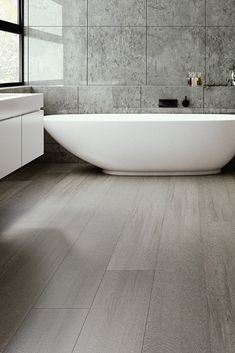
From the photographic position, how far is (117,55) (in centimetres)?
Result: 699

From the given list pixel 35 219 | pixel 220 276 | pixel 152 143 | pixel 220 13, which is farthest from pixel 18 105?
pixel 220 13

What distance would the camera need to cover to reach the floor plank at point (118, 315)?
2.24 meters

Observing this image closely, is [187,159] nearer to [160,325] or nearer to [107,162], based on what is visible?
[107,162]

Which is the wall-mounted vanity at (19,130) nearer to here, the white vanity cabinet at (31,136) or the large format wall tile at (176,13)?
the white vanity cabinet at (31,136)

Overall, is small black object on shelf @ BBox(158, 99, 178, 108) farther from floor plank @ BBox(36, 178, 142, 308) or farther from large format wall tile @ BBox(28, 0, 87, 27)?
floor plank @ BBox(36, 178, 142, 308)

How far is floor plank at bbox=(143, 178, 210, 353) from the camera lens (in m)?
2.28

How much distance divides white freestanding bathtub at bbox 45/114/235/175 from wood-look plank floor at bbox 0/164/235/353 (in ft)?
1.60

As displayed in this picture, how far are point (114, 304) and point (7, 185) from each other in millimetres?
3065

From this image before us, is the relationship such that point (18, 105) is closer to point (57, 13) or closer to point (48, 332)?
point (48, 332)

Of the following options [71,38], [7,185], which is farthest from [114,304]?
[71,38]

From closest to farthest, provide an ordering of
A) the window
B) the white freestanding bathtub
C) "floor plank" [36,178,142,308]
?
1. "floor plank" [36,178,142,308]
2. the white freestanding bathtub
3. the window

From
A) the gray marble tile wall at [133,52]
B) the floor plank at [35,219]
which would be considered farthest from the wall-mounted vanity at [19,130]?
the gray marble tile wall at [133,52]

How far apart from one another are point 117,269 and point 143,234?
0.74 m

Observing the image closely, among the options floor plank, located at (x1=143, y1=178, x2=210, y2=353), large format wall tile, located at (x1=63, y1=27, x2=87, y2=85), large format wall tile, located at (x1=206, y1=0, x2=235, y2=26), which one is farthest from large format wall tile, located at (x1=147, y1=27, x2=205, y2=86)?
floor plank, located at (x1=143, y1=178, x2=210, y2=353)
